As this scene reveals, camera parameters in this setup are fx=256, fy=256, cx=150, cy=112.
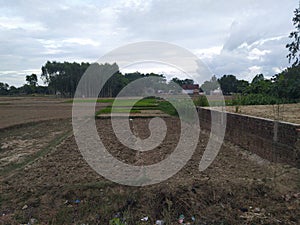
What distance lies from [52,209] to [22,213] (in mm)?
334

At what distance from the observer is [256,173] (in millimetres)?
4250

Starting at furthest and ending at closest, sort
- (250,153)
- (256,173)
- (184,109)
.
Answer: (184,109) → (250,153) → (256,173)

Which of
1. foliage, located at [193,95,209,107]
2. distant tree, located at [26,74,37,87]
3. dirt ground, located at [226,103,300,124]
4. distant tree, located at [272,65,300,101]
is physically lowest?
dirt ground, located at [226,103,300,124]

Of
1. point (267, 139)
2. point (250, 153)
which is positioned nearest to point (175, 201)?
point (267, 139)

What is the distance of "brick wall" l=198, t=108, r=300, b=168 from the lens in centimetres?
424

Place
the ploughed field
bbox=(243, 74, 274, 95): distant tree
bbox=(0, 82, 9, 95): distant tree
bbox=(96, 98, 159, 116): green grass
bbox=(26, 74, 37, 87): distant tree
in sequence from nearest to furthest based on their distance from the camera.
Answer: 1. the ploughed field
2. bbox=(243, 74, 274, 95): distant tree
3. bbox=(96, 98, 159, 116): green grass
4. bbox=(0, 82, 9, 95): distant tree
5. bbox=(26, 74, 37, 87): distant tree

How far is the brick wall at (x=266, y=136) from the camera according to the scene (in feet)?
13.9

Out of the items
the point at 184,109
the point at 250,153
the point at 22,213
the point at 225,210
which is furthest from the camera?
the point at 184,109

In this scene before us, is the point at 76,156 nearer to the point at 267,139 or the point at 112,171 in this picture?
the point at 112,171

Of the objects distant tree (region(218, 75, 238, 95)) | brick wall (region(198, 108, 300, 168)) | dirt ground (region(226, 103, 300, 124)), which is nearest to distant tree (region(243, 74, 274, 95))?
dirt ground (region(226, 103, 300, 124))

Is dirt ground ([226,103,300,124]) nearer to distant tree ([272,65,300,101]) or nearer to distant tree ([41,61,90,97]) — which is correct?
distant tree ([272,65,300,101])

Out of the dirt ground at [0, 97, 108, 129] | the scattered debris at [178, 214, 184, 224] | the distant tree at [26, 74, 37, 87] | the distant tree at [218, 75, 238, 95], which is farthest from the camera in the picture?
the distant tree at [26, 74, 37, 87]

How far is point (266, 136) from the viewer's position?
5148mm

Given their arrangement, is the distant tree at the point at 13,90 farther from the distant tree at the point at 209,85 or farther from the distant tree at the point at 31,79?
the distant tree at the point at 209,85
